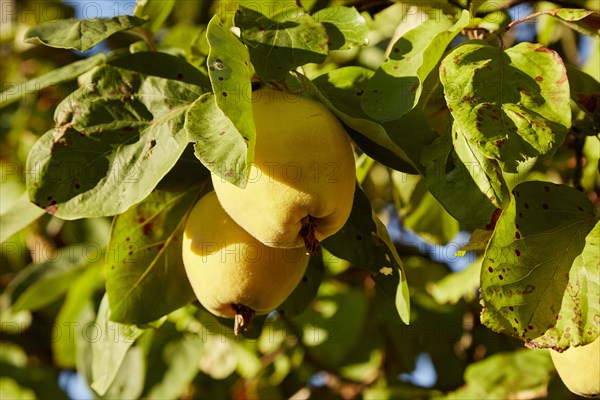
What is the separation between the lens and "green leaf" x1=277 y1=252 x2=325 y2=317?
147 cm

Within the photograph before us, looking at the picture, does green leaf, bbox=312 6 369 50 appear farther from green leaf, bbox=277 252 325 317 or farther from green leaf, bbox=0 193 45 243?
green leaf, bbox=0 193 45 243

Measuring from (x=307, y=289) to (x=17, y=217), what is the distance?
1.79 feet

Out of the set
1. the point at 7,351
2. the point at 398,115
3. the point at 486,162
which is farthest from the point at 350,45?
the point at 7,351

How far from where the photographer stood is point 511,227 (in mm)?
1145

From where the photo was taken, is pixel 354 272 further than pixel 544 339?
Yes

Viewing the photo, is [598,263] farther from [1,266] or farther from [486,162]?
[1,266]

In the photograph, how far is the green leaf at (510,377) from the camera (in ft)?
6.25

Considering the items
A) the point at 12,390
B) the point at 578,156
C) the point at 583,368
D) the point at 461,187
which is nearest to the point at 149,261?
the point at 461,187

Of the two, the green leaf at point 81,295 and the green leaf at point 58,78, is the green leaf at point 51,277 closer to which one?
the green leaf at point 81,295

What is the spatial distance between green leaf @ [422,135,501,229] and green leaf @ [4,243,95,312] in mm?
1329

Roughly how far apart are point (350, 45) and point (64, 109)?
45 cm

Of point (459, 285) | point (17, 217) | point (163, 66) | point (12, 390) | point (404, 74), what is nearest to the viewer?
point (404, 74)

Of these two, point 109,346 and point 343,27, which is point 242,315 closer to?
point 109,346

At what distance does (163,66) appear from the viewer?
1317mm
